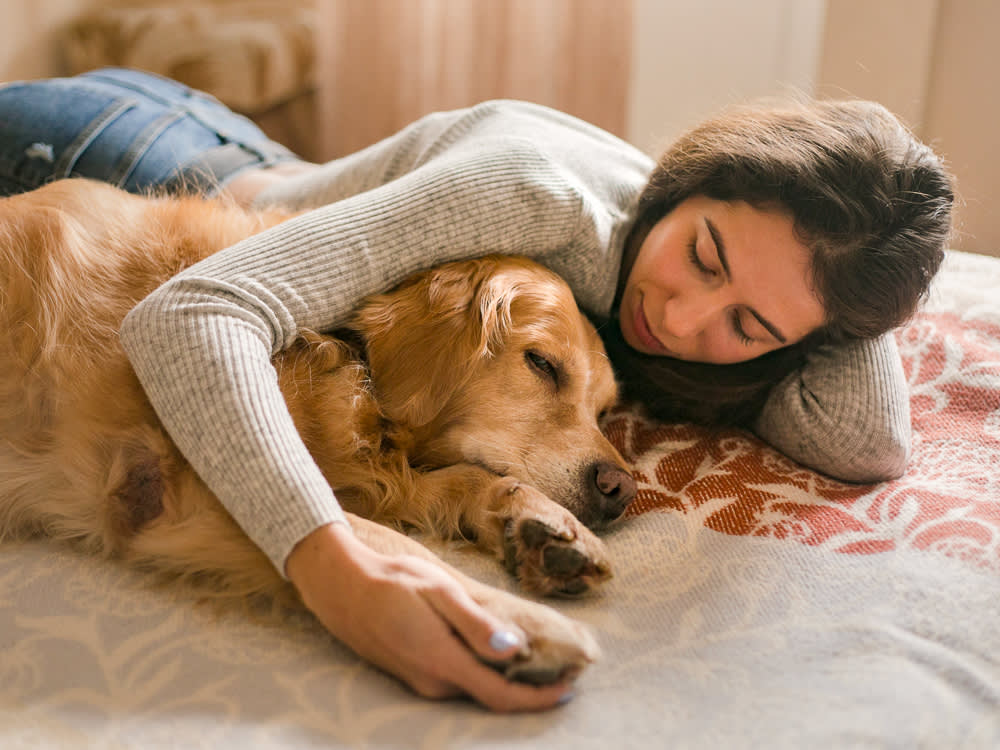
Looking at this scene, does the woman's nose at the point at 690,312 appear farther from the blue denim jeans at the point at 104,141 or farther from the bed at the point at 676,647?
the blue denim jeans at the point at 104,141

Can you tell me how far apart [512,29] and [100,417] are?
266cm

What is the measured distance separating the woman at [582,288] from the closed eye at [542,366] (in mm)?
195

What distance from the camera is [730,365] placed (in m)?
1.63

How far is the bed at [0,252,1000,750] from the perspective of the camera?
2.73 feet

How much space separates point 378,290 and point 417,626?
0.61 metres

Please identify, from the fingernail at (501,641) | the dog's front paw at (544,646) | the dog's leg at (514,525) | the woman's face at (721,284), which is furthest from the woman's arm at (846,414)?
the fingernail at (501,641)

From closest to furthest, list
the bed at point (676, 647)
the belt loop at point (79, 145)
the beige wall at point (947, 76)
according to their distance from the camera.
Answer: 1. the bed at point (676, 647)
2. the belt loop at point (79, 145)
3. the beige wall at point (947, 76)

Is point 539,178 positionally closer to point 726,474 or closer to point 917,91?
point 726,474

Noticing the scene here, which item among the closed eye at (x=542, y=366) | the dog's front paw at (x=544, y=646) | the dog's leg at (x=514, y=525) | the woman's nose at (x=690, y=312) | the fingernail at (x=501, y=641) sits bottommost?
the dog's leg at (x=514, y=525)

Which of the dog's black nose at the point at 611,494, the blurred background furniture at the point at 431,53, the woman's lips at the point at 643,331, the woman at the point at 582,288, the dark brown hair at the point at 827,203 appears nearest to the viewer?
the woman at the point at 582,288

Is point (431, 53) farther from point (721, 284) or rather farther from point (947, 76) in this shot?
point (721, 284)

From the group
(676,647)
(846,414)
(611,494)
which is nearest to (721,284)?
(846,414)

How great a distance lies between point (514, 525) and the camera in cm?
119

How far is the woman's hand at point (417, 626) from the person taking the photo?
866 mm
